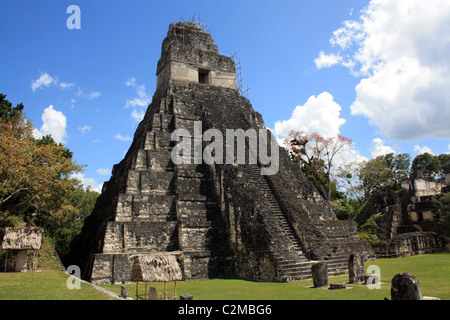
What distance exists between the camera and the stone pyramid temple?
1180 centimetres

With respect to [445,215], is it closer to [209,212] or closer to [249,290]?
[209,212]

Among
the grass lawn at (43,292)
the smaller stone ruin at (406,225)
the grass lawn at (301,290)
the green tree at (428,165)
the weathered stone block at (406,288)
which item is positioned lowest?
the grass lawn at (301,290)

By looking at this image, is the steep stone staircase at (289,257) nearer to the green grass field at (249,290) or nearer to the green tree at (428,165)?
the green grass field at (249,290)

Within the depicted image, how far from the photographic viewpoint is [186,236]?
13031mm

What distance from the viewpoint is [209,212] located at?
14.0m

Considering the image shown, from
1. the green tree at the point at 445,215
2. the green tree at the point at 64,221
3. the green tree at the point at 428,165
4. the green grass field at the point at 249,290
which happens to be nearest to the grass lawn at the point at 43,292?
the green grass field at the point at 249,290

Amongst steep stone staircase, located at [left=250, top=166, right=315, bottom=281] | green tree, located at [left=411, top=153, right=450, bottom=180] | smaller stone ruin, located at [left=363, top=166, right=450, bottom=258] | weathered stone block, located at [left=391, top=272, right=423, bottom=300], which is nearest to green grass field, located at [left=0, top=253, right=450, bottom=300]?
steep stone staircase, located at [left=250, top=166, right=315, bottom=281]

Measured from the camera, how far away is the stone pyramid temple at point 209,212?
11.8 m

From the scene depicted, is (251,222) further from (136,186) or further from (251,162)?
(136,186)

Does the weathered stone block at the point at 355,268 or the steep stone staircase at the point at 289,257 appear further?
the steep stone staircase at the point at 289,257

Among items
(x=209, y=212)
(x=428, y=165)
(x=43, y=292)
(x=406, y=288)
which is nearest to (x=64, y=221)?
(x=209, y=212)

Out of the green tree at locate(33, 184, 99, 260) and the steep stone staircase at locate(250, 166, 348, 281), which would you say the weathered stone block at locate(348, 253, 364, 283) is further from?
the green tree at locate(33, 184, 99, 260)
